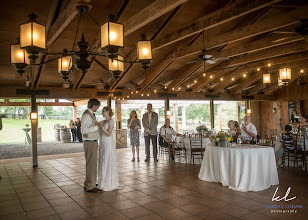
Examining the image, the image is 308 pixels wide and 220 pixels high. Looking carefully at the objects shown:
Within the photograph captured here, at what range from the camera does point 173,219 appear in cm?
326

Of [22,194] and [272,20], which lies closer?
[22,194]

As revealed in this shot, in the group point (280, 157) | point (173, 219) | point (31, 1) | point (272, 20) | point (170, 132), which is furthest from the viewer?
point (170, 132)

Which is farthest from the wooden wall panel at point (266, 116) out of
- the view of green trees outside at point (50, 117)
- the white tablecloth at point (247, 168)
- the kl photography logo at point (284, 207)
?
the kl photography logo at point (284, 207)

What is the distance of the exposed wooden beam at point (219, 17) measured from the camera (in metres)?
4.69

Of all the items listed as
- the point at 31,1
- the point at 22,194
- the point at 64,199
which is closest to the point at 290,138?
the point at 64,199

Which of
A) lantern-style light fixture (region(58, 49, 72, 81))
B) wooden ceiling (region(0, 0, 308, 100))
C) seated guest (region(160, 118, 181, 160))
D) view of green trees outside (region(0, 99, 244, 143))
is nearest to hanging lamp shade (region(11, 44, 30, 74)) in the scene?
lantern-style light fixture (region(58, 49, 72, 81))

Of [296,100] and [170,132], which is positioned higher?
[296,100]

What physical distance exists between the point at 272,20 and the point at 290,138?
110 inches

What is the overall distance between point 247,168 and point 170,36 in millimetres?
3878

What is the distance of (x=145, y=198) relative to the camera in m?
4.18

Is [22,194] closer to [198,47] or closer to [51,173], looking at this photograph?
[51,173]

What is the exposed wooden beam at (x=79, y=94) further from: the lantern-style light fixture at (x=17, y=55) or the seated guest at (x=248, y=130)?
the seated guest at (x=248, y=130)

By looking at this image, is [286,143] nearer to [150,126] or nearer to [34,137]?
[150,126]

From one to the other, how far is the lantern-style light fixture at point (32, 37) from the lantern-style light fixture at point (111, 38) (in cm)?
77
